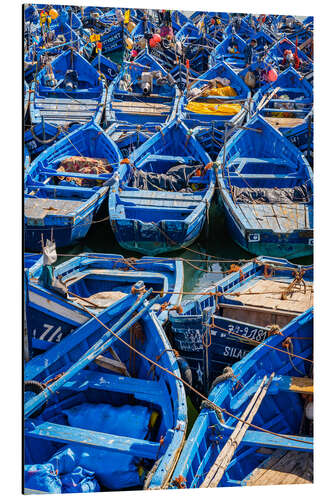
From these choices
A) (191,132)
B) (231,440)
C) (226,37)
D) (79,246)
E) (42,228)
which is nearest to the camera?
(231,440)

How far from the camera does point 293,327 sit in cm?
574

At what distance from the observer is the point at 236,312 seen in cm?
641

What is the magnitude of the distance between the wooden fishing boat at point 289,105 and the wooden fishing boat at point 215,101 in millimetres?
375

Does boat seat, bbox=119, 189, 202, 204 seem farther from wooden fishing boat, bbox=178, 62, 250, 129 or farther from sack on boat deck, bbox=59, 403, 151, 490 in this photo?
sack on boat deck, bbox=59, 403, 151, 490

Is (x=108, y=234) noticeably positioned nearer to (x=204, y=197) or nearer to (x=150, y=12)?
(x=204, y=197)

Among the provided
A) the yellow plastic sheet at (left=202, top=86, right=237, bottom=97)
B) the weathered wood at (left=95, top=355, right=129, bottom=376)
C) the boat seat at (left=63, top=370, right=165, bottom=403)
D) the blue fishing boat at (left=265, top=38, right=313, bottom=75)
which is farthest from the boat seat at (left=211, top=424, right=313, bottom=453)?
the yellow plastic sheet at (left=202, top=86, right=237, bottom=97)

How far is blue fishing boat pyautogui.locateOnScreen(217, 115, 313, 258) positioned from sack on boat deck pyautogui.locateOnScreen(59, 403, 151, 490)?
2.39 m

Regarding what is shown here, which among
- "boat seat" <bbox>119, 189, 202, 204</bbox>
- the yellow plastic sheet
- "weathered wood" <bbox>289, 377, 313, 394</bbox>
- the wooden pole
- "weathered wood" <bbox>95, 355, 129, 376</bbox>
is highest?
the yellow plastic sheet

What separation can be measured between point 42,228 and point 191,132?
12.6 ft

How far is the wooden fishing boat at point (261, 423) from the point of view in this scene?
4.87 metres

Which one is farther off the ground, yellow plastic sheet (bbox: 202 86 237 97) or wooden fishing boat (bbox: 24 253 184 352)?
yellow plastic sheet (bbox: 202 86 237 97)

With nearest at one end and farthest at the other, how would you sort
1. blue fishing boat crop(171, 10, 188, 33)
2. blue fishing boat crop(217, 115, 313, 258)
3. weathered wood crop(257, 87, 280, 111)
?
blue fishing boat crop(171, 10, 188, 33)
blue fishing boat crop(217, 115, 313, 258)
weathered wood crop(257, 87, 280, 111)

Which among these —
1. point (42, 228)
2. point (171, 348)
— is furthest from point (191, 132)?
point (171, 348)

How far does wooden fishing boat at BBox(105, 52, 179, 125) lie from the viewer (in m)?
9.38
